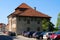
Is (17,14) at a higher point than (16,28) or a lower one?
higher

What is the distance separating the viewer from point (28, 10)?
89812 mm

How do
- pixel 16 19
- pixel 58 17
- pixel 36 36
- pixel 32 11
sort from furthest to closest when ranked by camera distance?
1. pixel 58 17
2. pixel 32 11
3. pixel 16 19
4. pixel 36 36

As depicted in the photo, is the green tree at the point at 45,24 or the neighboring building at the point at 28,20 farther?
the green tree at the point at 45,24

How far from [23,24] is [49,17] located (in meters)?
10.8

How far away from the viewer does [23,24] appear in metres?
83.4

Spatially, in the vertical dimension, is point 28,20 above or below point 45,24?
above

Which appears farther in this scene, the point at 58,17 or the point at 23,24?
the point at 58,17

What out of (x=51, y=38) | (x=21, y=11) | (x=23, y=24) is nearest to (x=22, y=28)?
(x=23, y=24)

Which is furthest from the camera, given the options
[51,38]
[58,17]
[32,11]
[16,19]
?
[58,17]

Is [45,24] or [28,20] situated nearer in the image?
[28,20]

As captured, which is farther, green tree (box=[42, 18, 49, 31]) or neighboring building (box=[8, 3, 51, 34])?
green tree (box=[42, 18, 49, 31])

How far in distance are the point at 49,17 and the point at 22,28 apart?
11.6m

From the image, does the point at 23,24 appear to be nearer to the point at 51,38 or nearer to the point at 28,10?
the point at 28,10

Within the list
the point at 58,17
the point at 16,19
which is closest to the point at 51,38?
the point at 16,19
